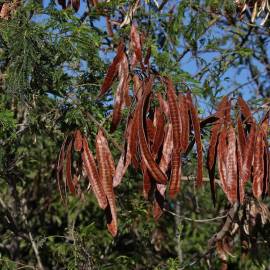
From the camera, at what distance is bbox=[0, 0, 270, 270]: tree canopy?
2.35 metres

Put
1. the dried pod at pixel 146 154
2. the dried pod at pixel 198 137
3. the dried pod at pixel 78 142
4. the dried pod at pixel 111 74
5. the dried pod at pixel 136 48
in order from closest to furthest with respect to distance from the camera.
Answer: the dried pod at pixel 146 154, the dried pod at pixel 198 137, the dried pod at pixel 111 74, the dried pod at pixel 78 142, the dried pod at pixel 136 48

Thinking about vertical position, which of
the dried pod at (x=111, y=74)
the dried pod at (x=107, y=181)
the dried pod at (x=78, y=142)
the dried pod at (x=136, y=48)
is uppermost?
the dried pod at (x=136, y=48)

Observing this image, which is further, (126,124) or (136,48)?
(136,48)

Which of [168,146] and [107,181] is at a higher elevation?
[168,146]

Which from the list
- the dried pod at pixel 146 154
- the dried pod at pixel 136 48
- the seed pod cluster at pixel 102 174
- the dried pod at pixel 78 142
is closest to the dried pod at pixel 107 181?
the seed pod cluster at pixel 102 174

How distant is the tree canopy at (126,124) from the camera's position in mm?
2348

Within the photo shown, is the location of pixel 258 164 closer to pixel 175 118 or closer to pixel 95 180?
pixel 175 118

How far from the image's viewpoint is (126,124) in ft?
7.82

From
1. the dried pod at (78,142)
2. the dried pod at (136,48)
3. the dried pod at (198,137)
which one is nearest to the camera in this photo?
the dried pod at (198,137)

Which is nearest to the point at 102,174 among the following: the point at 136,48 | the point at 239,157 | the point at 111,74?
the point at 111,74

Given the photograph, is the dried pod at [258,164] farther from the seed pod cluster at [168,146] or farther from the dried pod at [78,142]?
the dried pod at [78,142]

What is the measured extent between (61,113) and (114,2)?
0.63 m

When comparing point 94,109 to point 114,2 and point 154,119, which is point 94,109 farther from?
point 154,119

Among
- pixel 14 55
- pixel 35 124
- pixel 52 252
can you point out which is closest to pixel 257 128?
pixel 14 55
